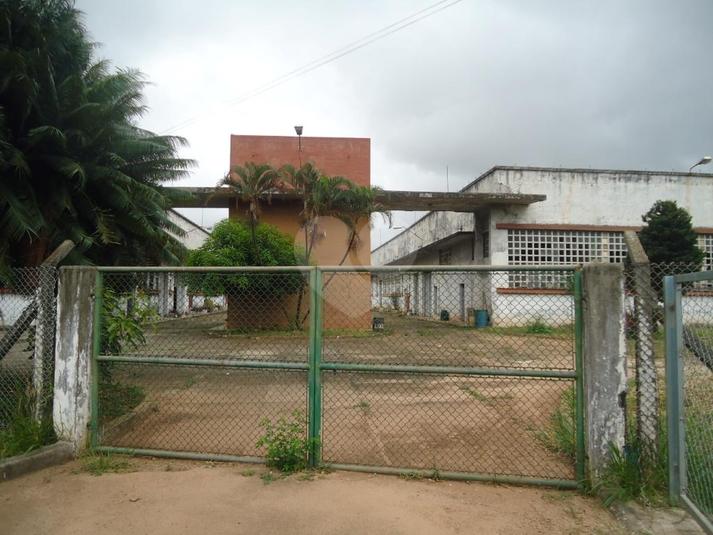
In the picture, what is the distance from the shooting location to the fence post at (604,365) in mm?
3908

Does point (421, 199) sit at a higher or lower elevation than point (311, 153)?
lower

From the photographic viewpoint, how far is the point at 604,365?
3.94 m

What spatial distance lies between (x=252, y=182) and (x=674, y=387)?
14240 millimetres

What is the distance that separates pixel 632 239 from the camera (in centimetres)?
418

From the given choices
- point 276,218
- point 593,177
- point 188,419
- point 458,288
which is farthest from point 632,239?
point 458,288

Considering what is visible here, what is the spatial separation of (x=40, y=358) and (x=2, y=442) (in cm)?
79

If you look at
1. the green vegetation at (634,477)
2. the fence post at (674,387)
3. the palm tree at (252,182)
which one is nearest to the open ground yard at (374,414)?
the green vegetation at (634,477)

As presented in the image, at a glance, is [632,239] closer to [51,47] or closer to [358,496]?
[358,496]

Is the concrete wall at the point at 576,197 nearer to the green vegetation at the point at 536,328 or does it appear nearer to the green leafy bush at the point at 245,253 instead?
the green leafy bush at the point at 245,253

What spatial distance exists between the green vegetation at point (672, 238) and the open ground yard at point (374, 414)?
8.98 m

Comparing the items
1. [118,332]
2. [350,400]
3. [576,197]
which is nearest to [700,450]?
[350,400]

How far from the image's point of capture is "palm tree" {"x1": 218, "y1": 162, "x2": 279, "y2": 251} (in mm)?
16219

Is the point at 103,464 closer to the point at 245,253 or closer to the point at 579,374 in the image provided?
the point at 579,374

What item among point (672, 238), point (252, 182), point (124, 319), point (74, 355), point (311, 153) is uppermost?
point (311, 153)
